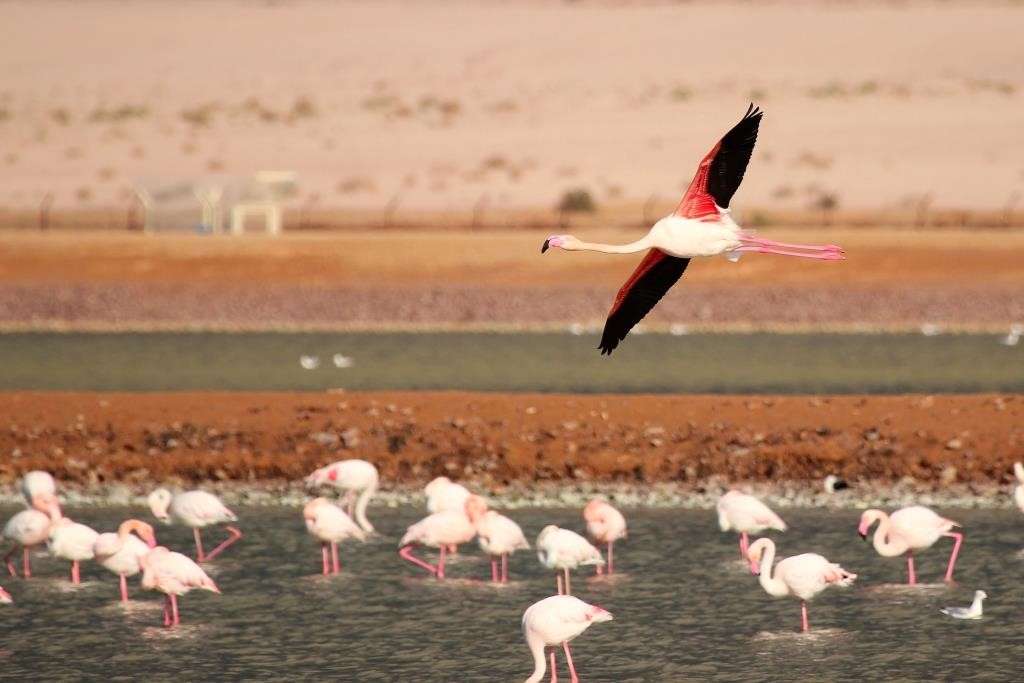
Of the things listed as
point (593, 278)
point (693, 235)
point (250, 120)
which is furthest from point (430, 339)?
point (250, 120)

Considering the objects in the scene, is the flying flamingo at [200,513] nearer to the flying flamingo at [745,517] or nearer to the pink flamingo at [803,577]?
the flying flamingo at [745,517]

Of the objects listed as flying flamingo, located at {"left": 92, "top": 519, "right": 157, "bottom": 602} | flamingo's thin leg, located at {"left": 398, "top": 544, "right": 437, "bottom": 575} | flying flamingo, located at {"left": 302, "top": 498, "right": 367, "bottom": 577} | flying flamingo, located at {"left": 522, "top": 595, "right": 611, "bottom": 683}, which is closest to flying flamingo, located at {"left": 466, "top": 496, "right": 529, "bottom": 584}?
flamingo's thin leg, located at {"left": 398, "top": 544, "right": 437, "bottom": 575}

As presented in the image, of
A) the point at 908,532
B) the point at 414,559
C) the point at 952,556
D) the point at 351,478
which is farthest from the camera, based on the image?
the point at 351,478

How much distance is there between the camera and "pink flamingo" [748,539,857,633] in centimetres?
1648

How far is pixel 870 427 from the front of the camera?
24.5 metres

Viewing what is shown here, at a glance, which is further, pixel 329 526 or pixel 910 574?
pixel 329 526

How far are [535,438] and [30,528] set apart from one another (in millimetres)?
7677

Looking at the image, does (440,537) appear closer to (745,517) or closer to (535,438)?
(745,517)

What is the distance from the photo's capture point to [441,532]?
18703mm

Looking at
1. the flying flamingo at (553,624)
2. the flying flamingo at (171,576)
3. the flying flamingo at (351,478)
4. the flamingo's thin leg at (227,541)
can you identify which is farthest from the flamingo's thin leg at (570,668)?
the flying flamingo at (351,478)

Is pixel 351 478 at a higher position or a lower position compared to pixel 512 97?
lower

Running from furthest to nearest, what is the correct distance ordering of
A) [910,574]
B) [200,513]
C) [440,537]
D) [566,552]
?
[200,513]
[440,537]
[910,574]
[566,552]

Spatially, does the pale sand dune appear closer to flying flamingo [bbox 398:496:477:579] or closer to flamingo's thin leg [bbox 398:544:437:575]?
flamingo's thin leg [bbox 398:544:437:575]

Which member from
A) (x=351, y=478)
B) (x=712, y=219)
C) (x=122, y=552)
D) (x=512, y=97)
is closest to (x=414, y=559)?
(x=351, y=478)
